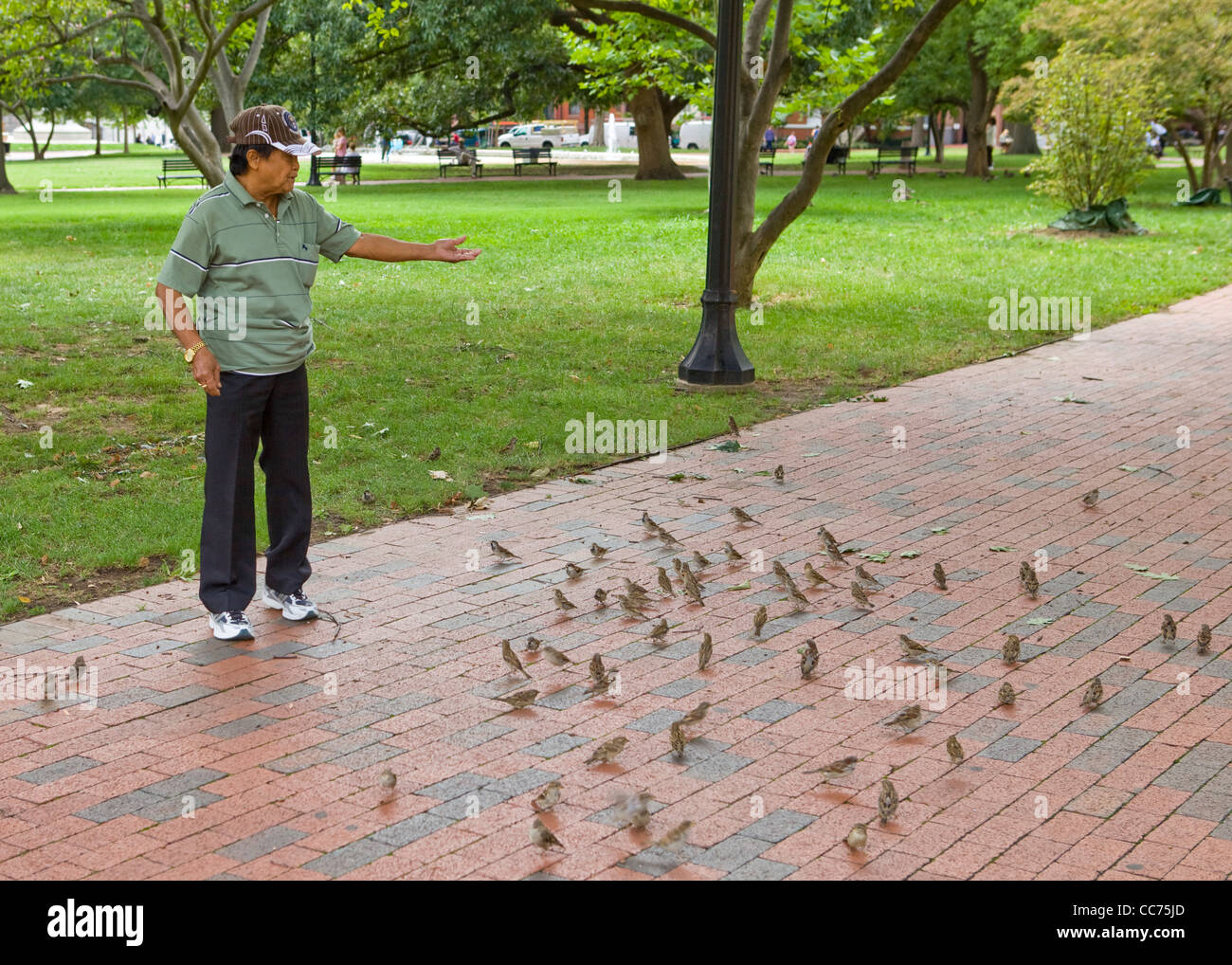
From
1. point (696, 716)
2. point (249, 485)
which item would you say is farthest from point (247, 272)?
point (696, 716)

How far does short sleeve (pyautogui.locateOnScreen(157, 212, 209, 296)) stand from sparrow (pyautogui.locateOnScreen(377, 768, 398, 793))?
2.27m

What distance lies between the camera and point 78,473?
8.52 metres

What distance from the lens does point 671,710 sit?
534 centimetres

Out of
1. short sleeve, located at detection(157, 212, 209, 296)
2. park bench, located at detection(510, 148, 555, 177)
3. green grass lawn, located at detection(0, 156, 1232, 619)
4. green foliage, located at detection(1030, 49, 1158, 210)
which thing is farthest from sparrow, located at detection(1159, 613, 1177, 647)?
park bench, located at detection(510, 148, 555, 177)

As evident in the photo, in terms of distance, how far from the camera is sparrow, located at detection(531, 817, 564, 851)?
13.5 ft

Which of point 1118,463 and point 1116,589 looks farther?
point 1118,463

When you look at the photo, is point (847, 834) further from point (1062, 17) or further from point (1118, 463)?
point (1062, 17)

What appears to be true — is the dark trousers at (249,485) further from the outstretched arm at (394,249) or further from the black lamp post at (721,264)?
the black lamp post at (721,264)

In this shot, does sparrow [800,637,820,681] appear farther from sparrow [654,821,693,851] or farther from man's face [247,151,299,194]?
man's face [247,151,299,194]

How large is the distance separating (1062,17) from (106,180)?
27.5 meters

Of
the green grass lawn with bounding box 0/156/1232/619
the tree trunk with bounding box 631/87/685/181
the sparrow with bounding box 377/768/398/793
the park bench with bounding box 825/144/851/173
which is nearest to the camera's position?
the sparrow with bounding box 377/768/398/793

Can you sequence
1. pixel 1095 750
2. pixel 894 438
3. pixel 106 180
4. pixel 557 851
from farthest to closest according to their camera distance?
1. pixel 106 180
2. pixel 894 438
3. pixel 1095 750
4. pixel 557 851

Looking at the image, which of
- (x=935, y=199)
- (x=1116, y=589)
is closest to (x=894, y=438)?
(x=1116, y=589)

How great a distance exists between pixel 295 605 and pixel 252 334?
1.28m
